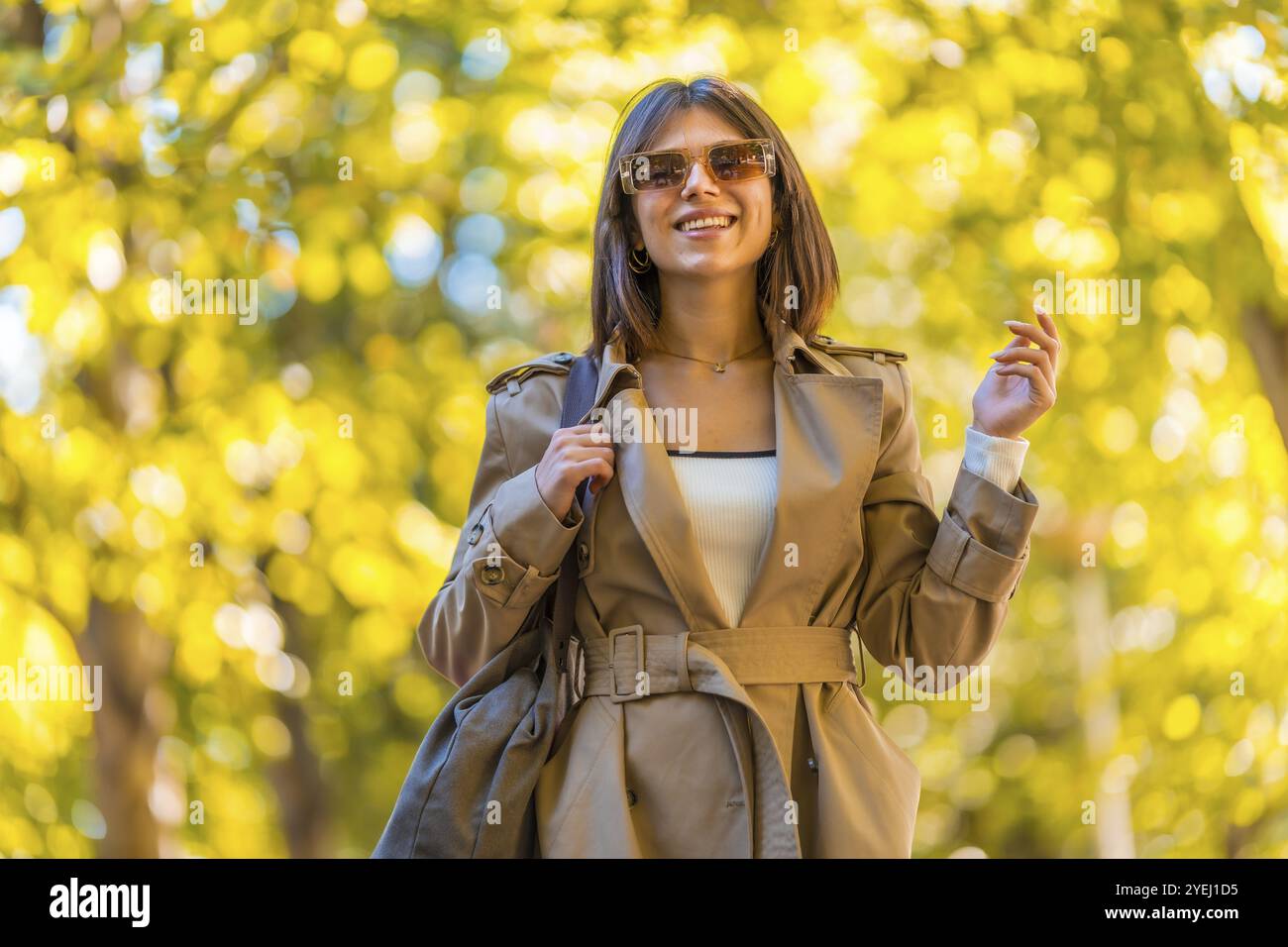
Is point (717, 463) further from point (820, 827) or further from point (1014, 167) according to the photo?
point (1014, 167)

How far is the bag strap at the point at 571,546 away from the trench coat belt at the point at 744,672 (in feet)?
0.14

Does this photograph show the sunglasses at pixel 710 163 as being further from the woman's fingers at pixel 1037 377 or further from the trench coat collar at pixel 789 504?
the woman's fingers at pixel 1037 377

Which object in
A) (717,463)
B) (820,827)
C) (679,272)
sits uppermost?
(679,272)

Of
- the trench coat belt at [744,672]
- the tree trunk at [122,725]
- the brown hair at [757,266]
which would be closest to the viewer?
Result: the trench coat belt at [744,672]

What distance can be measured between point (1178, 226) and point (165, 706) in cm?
375

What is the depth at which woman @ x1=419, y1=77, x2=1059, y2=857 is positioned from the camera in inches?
86.0

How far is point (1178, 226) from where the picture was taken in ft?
15.6

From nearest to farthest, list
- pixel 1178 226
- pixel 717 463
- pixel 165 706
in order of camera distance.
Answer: pixel 717 463, pixel 1178 226, pixel 165 706

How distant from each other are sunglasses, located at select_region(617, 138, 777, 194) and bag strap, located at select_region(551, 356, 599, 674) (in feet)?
1.02

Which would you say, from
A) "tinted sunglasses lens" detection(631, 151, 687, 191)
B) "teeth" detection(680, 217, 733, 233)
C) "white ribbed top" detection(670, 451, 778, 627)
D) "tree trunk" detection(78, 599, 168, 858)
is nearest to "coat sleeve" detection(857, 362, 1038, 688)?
"white ribbed top" detection(670, 451, 778, 627)

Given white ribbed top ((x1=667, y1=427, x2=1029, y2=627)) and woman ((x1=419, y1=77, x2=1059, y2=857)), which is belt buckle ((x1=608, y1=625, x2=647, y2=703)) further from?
white ribbed top ((x1=667, y1=427, x2=1029, y2=627))

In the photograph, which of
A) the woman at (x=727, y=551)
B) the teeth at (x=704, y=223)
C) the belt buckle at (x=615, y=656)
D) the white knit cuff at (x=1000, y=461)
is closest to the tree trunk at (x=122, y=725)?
the woman at (x=727, y=551)

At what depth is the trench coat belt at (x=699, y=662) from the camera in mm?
2207
